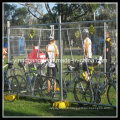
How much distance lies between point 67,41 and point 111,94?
6.55ft

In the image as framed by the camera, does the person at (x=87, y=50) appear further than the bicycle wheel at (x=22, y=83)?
No

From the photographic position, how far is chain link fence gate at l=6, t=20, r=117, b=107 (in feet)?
23.2

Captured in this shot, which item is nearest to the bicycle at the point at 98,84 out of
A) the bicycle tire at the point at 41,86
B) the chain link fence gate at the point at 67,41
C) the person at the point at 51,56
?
the chain link fence gate at the point at 67,41

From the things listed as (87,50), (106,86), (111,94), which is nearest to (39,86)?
(87,50)

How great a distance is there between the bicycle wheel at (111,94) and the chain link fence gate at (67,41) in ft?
1.90

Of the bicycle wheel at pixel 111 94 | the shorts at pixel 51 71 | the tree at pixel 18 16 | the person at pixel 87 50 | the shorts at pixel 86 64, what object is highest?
the tree at pixel 18 16

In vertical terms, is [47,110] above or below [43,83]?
below

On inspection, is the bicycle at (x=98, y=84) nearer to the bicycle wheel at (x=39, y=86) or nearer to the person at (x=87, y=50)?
the person at (x=87, y=50)

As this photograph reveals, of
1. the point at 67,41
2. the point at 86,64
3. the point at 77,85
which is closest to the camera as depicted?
the point at 86,64

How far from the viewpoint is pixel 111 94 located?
6656 millimetres

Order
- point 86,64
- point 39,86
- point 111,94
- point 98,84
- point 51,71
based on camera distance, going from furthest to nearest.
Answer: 1. point 39,86
2. point 51,71
3. point 86,64
4. point 98,84
5. point 111,94

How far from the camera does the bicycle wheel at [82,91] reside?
7.05 metres

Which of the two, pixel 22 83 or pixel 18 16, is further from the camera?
pixel 18 16

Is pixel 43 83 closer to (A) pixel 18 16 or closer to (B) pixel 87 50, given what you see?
(B) pixel 87 50
